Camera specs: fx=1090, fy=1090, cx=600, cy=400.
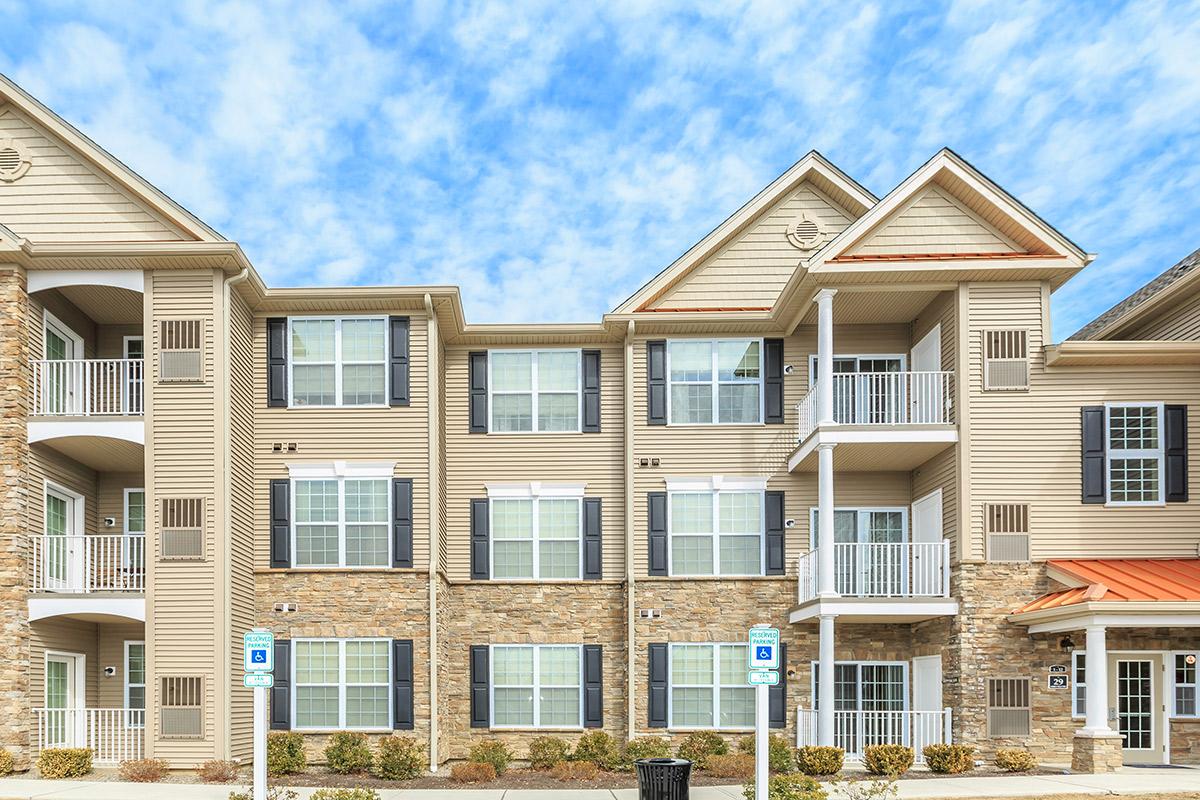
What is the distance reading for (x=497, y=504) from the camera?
78.7ft

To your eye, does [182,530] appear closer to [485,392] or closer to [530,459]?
[485,392]

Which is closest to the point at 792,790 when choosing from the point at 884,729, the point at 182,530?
the point at 884,729

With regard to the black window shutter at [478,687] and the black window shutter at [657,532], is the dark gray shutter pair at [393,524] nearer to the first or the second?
the black window shutter at [478,687]

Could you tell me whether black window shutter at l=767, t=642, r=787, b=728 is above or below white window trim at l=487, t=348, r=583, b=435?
below

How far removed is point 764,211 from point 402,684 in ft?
42.2

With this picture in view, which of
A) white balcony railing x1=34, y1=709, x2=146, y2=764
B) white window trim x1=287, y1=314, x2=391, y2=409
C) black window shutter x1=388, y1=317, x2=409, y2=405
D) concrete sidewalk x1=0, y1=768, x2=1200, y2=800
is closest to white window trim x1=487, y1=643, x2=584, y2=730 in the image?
concrete sidewalk x1=0, y1=768, x2=1200, y2=800

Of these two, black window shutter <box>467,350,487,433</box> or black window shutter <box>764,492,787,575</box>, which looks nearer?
black window shutter <box>764,492,787,575</box>

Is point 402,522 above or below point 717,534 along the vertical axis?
above

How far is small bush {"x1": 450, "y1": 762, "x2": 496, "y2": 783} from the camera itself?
1973cm

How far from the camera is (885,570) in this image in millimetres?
21719

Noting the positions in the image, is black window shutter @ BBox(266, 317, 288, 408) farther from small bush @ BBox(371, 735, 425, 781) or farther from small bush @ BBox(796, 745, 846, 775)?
small bush @ BBox(796, 745, 846, 775)

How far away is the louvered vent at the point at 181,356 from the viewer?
67.2 ft

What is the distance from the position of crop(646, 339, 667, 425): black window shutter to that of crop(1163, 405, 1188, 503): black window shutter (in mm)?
9944

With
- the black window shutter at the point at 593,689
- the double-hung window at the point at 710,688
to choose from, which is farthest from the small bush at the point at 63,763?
the double-hung window at the point at 710,688
